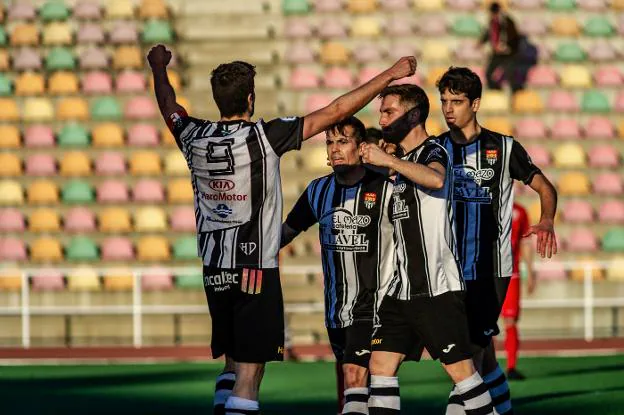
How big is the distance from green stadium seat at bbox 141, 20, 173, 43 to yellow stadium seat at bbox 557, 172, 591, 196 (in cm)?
741

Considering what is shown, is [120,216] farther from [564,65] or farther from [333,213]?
[333,213]

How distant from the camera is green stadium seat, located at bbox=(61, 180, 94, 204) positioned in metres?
21.5

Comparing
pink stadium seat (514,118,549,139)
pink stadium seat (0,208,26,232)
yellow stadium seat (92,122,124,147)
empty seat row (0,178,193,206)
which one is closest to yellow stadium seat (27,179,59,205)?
empty seat row (0,178,193,206)

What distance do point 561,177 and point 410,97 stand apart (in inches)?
552

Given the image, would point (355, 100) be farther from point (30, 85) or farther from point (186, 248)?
point (30, 85)

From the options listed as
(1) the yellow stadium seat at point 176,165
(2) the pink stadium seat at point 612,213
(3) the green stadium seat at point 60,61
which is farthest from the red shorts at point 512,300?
(3) the green stadium seat at point 60,61

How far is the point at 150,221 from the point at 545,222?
43.9 feet

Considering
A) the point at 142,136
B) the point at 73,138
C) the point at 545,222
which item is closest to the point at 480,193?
the point at 545,222

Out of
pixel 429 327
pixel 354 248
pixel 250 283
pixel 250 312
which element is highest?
pixel 354 248

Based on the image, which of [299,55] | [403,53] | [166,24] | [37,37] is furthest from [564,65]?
[37,37]

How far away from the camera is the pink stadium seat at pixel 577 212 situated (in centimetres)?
2136

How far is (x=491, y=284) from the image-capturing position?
348 inches

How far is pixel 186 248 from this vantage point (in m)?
20.4

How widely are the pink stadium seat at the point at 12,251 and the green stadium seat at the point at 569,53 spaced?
31.7 ft
